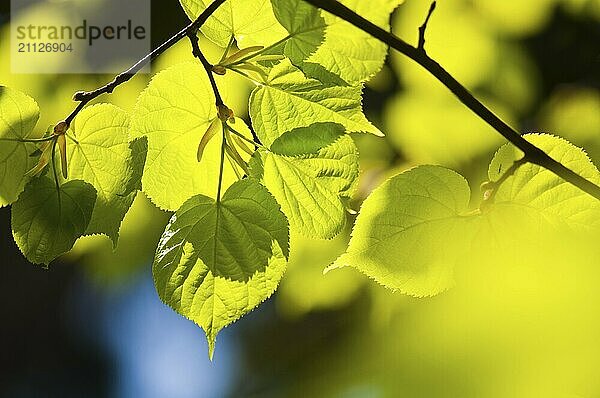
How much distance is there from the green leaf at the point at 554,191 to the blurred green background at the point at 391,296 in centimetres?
35

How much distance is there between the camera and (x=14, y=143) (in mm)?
193

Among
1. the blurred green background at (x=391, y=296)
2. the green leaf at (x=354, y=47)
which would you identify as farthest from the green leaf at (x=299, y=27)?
the blurred green background at (x=391, y=296)

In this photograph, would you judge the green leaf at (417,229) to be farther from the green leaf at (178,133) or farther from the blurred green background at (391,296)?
the blurred green background at (391,296)

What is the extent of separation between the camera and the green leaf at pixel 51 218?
19 cm

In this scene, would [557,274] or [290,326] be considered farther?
[290,326]

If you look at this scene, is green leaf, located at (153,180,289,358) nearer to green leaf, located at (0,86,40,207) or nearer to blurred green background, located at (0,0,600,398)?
green leaf, located at (0,86,40,207)

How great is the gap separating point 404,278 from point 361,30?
68mm

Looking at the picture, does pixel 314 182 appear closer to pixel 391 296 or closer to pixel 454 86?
pixel 454 86

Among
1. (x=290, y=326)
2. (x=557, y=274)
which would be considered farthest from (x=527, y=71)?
(x=290, y=326)

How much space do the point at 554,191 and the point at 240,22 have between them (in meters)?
0.10

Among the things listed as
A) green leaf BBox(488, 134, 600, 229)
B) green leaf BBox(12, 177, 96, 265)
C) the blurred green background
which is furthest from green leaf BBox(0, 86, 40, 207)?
the blurred green background

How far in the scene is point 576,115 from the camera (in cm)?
63

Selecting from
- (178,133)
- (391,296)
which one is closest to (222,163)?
(178,133)

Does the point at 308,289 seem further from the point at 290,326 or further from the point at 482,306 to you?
the point at 482,306
